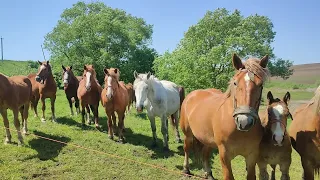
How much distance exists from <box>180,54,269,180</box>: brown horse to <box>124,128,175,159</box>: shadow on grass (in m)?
2.84

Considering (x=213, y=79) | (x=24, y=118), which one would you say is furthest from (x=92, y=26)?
(x=24, y=118)

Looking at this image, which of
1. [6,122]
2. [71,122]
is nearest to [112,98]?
[6,122]

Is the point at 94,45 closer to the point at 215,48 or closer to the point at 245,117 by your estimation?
the point at 215,48

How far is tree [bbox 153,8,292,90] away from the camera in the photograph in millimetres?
25359

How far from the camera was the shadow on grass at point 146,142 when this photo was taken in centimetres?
771

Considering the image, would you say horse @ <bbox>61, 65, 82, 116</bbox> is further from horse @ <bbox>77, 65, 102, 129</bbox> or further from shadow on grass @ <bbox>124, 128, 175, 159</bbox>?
shadow on grass @ <bbox>124, 128, 175, 159</bbox>

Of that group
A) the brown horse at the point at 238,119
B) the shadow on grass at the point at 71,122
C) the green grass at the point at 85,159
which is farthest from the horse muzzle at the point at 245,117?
the shadow on grass at the point at 71,122

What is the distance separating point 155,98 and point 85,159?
253 centimetres

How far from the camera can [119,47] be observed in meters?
35.0

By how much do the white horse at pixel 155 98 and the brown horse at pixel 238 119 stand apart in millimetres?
2506

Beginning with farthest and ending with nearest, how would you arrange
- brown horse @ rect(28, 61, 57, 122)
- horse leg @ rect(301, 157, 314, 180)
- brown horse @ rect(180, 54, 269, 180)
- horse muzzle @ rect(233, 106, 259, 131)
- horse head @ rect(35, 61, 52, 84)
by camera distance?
1. brown horse @ rect(28, 61, 57, 122)
2. horse head @ rect(35, 61, 52, 84)
3. horse leg @ rect(301, 157, 314, 180)
4. brown horse @ rect(180, 54, 269, 180)
5. horse muzzle @ rect(233, 106, 259, 131)

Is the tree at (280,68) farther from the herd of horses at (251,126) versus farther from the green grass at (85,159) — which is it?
the herd of horses at (251,126)

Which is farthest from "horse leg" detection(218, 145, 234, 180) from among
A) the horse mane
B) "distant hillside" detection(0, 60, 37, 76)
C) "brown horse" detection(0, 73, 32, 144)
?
"distant hillside" detection(0, 60, 37, 76)

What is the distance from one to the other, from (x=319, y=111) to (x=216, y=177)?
3.21 m
